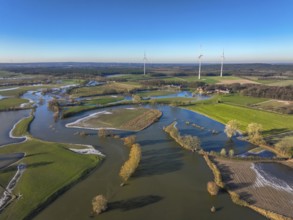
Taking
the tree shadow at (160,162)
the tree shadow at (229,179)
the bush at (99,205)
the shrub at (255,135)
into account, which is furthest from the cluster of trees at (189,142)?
the bush at (99,205)

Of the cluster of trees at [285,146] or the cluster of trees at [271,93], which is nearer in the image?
the cluster of trees at [285,146]

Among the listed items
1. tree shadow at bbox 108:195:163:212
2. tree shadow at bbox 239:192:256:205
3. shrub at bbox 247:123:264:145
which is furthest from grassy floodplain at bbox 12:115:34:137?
shrub at bbox 247:123:264:145

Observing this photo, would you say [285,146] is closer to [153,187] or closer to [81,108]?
[153,187]

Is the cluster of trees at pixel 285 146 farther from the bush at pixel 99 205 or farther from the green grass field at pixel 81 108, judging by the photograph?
the green grass field at pixel 81 108

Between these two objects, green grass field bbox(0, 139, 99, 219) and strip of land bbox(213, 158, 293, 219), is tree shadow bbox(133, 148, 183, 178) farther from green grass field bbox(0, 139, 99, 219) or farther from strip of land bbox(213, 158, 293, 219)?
green grass field bbox(0, 139, 99, 219)

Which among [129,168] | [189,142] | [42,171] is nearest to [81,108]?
[42,171]
